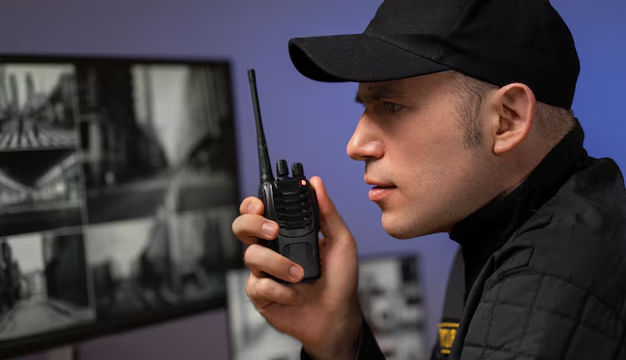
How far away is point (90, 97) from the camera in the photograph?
1.19 m

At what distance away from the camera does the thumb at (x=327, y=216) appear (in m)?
0.90

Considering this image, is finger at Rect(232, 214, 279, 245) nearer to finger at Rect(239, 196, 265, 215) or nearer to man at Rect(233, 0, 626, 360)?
finger at Rect(239, 196, 265, 215)

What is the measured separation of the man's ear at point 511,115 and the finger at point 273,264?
32 cm

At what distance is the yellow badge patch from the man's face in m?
0.26

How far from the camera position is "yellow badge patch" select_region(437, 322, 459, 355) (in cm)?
92

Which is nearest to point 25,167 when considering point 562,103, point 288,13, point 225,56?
point 225,56

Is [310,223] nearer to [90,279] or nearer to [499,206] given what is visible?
[499,206]

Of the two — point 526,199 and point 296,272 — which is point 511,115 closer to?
point 526,199

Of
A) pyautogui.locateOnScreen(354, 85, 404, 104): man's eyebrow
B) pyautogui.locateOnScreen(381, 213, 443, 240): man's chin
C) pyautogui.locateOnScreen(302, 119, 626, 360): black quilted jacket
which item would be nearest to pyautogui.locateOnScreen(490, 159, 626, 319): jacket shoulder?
pyautogui.locateOnScreen(302, 119, 626, 360): black quilted jacket

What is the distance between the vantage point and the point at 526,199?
0.70m

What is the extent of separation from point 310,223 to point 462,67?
1.03ft

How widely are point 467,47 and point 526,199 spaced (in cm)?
19

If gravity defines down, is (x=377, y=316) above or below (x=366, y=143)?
below

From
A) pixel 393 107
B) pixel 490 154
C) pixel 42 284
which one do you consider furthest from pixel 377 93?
pixel 42 284
